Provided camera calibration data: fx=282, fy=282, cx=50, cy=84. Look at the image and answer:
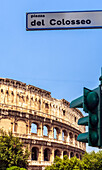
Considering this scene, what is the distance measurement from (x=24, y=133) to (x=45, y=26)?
50.5 m

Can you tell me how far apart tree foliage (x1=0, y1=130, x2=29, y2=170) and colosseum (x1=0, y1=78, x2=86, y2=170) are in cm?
446

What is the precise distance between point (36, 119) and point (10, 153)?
12.8 metres

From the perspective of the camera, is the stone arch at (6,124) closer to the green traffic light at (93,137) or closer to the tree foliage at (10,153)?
the tree foliage at (10,153)

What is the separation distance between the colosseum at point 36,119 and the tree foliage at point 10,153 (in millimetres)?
4458

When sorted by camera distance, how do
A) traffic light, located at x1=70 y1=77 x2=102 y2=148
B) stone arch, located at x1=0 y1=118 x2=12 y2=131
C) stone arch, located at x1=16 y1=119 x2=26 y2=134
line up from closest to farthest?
traffic light, located at x1=70 y1=77 x2=102 y2=148 → stone arch, located at x1=0 y1=118 x2=12 y2=131 → stone arch, located at x1=16 y1=119 x2=26 y2=134

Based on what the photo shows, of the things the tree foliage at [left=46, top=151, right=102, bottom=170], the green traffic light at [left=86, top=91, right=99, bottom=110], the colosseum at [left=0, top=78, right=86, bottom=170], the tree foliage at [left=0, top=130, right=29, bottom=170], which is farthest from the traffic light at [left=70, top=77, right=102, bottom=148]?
the colosseum at [left=0, top=78, right=86, bottom=170]

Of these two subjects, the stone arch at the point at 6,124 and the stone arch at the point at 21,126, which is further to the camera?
the stone arch at the point at 21,126

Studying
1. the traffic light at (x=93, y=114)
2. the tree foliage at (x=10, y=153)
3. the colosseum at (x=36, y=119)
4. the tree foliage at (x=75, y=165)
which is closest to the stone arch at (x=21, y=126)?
the colosseum at (x=36, y=119)

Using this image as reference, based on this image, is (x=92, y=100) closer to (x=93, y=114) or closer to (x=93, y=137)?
(x=93, y=114)

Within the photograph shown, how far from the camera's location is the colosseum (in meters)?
52.5

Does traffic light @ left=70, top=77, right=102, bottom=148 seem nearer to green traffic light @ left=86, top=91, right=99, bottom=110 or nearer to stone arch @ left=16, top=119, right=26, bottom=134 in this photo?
green traffic light @ left=86, top=91, right=99, bottom=110

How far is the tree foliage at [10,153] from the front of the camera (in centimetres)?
4398

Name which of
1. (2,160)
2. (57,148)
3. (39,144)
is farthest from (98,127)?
(57,148)

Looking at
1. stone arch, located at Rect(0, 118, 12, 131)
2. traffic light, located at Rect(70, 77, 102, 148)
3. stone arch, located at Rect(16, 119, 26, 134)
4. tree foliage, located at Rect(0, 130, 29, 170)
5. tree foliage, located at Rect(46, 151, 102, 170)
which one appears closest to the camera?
traffic light, located at Rect(70, 77, 102, 148)
